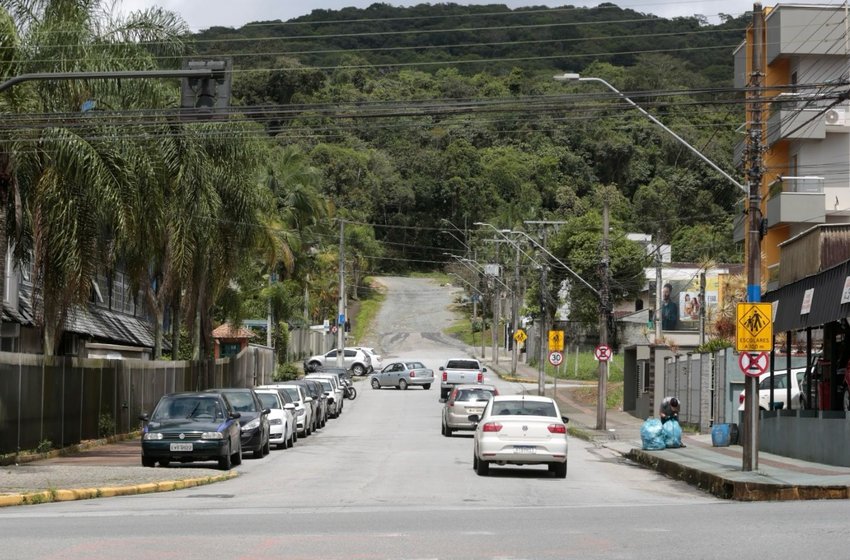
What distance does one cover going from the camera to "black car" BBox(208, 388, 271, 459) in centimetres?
2798

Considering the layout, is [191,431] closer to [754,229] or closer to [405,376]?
[754,229]

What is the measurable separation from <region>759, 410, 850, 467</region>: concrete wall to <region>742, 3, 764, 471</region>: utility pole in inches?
75.0

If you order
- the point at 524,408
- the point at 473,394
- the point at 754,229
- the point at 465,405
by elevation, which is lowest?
the point at 465,405

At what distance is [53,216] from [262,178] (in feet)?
103

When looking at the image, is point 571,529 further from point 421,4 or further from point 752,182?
point 421,4

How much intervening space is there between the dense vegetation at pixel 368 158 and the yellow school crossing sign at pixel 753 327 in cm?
757

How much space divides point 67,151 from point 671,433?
1566 centimetres

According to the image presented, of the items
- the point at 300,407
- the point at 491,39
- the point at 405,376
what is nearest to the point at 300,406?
the point at 300,407

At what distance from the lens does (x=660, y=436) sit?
29547 mm

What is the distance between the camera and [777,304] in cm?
2780

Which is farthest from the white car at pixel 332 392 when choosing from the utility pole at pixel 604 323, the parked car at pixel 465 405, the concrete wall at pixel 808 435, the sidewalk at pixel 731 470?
the concrete wall at pixel 808 435

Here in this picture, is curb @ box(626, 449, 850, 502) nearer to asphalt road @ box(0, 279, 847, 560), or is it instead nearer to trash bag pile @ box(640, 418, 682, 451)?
asphalt road @ box(0, 279, 847, 560)

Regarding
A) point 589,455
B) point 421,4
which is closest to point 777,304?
point 589,455

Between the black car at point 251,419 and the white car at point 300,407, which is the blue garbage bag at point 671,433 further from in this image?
the white car at point 300,407
